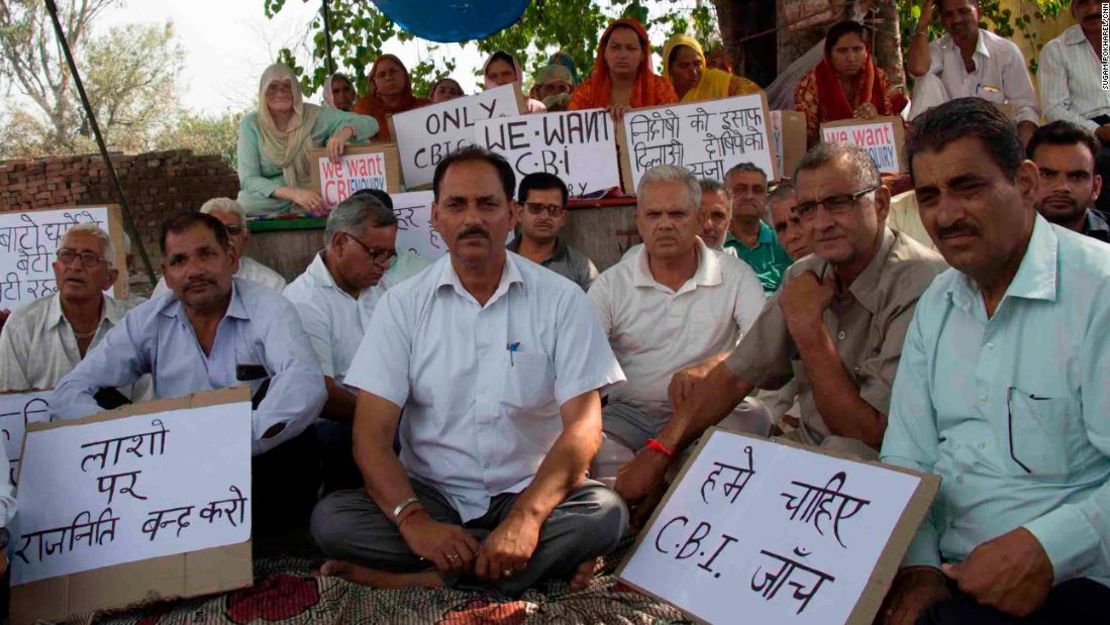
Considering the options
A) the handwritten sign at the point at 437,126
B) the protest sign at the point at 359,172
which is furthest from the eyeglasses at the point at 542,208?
the handwritten sign at the point at 437,126

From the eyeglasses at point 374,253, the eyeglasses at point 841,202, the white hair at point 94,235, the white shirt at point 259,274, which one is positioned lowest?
the white shirt at point 259,274

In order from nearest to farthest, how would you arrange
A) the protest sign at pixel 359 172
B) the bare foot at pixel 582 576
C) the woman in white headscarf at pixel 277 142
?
the bare foot at pixel 582 576 → the protest sign at pixel 359 172 → the woman in white headscarf at pixel 277 142

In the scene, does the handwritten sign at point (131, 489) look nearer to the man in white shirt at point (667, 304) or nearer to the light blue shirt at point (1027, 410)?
the man in white shirt at point (667, 304)

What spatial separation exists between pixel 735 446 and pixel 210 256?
218 cm

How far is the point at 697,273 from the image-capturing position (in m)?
4.73

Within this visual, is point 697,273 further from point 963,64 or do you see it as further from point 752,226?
point 963,64

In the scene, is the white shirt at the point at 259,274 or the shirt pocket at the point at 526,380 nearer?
the shirt pocket at the point at 526,380

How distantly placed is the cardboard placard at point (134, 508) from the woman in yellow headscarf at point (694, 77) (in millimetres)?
4909

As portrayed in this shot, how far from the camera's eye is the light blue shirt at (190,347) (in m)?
4.18

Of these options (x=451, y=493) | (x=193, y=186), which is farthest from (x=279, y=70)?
(x=193, y=186)

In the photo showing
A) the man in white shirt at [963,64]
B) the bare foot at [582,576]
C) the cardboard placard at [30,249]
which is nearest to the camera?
the bare foot at [582,576]

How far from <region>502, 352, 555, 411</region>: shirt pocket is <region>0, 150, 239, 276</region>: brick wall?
10651mm

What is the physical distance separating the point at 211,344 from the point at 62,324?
44.2 inches

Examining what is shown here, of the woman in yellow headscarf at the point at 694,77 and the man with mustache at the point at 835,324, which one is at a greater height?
the woman in yellow headscarf at the point at 694,77
